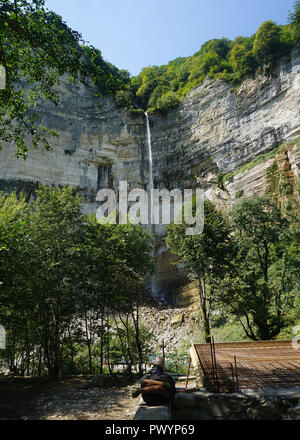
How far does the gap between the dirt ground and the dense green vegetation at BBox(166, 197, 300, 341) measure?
18.5 feet

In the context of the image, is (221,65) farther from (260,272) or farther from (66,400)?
(66,400)

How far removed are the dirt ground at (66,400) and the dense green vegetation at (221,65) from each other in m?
29.7

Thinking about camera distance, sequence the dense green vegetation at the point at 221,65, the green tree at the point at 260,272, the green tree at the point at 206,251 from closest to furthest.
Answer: the green tree at the point at 260,272
the green tree at the point at 206,251
the dense green vegetation at the point at 221,65

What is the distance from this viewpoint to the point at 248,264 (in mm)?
12133

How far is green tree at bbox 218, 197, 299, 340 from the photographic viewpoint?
11.1 m

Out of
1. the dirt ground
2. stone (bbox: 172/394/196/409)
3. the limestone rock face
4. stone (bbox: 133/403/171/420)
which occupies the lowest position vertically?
the dirt ground

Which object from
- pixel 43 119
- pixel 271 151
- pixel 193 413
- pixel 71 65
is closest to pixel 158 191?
pixel 271 151

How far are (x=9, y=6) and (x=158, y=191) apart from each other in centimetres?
2674

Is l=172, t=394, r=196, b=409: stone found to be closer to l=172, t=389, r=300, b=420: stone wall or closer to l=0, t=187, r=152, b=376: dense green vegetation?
l=172, t=389, r=300, b=420: stone wall

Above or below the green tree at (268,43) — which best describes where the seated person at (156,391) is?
below

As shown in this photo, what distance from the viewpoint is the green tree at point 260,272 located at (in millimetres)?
11055

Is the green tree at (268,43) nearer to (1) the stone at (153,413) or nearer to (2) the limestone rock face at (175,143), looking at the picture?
(2) the limestone rock face at (175,143)

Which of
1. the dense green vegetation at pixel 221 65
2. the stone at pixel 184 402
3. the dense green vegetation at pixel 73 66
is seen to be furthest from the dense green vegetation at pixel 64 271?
→ the dense green vegetation at pixel 221 65

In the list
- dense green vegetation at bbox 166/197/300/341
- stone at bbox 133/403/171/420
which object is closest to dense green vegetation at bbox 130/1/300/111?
dense green vegetation at bbox 166/197/300/341
